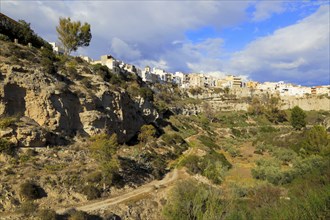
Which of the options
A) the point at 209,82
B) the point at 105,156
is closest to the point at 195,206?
the point at 105,156

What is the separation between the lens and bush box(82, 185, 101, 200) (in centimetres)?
2125

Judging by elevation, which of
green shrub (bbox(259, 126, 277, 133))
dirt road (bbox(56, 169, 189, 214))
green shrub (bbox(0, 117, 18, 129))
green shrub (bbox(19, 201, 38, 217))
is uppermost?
green shrub (bbox(0, 117, 18, 129))

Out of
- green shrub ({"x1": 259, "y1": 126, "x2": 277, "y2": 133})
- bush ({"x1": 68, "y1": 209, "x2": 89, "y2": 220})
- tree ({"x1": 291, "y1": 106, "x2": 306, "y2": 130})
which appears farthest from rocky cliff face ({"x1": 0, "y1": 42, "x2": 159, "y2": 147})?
tree ({"x1": 291, "y1": 106, "x2": 306, "y2": 130})

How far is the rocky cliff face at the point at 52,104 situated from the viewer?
2560 cm

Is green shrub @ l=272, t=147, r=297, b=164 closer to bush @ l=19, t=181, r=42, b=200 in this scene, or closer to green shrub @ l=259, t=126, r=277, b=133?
green shrub @ l=259, t=126, r=277, b=133

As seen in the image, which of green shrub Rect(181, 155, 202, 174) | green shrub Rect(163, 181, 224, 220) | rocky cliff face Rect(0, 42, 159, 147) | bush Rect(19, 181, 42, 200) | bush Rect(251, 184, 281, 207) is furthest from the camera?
green shrub Rect(181, 155, 202, 174)

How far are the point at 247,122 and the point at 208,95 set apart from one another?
29.7 metres

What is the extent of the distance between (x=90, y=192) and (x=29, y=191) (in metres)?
4.12

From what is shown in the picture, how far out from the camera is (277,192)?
2205cm

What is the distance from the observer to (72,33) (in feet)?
174

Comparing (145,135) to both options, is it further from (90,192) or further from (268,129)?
(268,129)

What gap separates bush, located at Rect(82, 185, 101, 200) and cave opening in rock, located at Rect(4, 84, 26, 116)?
10.3 metres

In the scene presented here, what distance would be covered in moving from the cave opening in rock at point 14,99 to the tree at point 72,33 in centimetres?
2838

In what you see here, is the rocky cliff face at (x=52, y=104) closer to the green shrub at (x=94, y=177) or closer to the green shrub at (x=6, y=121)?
the green shrub at (x=6, y=121)
